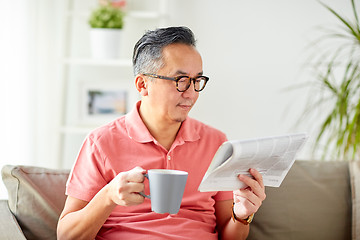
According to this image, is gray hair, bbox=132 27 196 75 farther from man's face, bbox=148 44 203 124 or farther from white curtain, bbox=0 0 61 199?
white curtain, bbox=0 0 61 199

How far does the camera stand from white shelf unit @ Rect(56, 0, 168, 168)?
317 cm

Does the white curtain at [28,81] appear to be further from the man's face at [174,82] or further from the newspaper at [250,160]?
the newspaper at [250,160]

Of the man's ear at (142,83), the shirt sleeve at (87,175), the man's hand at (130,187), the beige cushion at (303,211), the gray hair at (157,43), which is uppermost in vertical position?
the gray hair at (157,43)

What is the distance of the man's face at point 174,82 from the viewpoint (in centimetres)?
160

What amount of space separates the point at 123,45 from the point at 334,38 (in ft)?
4.58

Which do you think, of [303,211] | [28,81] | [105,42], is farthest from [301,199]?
[28,81]

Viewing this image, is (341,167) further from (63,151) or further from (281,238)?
(63,151)

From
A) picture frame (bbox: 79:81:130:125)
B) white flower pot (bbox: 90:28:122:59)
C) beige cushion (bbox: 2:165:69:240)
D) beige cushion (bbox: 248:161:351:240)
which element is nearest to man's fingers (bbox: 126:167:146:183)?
beige cushion (bbox: 2:165:69:240)

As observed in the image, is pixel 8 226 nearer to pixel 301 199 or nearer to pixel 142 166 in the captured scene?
pixel 142 166

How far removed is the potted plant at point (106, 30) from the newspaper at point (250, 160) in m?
1.80

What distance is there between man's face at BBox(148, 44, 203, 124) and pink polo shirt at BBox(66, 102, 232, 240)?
138mm

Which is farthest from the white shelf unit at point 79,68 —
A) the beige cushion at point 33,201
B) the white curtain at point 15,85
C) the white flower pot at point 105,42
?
the beige cushion at point 33,201

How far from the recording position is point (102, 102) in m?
3.23

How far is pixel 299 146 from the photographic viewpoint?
1.41 meters
